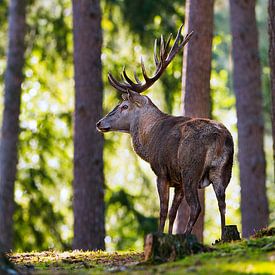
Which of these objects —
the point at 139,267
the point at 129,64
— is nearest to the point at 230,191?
the point at 129,64

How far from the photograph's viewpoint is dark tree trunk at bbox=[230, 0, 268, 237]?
53.1 feet

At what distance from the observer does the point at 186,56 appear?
13.6 metres

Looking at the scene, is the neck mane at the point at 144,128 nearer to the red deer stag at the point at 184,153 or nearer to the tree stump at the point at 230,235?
the red deer stag at the point at 184,153

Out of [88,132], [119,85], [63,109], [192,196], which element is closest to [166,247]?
[192,196]

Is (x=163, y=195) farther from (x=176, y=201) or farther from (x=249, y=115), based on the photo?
(x=249, y=115)

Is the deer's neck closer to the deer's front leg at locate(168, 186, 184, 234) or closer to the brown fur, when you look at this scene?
the brown fur

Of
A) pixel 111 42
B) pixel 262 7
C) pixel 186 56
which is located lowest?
pixel 186 56

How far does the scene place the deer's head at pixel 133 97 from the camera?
1127cm

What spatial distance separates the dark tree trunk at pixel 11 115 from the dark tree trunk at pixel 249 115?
4.93 metres

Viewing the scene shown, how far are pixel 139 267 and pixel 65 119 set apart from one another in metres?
12.8

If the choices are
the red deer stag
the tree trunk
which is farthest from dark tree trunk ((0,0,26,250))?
the red deer stag

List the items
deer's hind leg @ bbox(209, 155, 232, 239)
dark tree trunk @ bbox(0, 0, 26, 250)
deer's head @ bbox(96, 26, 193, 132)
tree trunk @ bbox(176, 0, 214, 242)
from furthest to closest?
dark tree trunk @ bbox(0, 0, 26, 250), tree trunk @ bbox(176, 0, 214, 242), deer's head @ bbox(96, 26, 193, 132), deer's hind leg @ bbox(209, 155, 232, 239)

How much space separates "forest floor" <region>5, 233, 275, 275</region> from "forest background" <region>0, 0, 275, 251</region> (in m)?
10.5

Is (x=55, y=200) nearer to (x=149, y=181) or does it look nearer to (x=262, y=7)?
(x=149, y=181)
